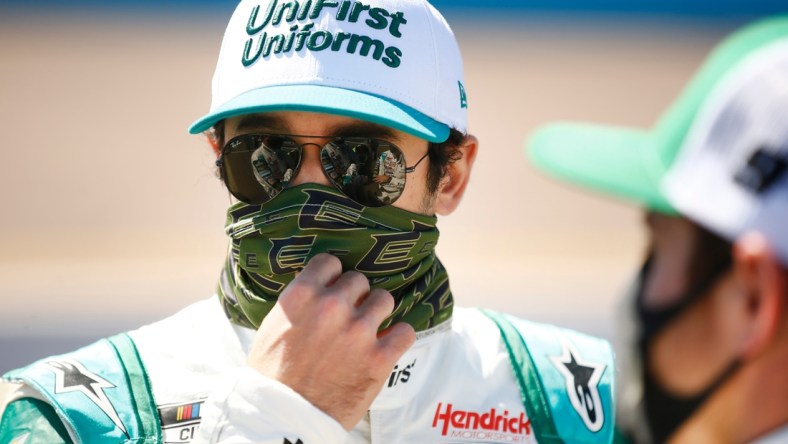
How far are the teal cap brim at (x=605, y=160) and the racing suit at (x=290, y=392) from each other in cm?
86

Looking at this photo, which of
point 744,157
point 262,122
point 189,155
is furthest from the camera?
point 189,155

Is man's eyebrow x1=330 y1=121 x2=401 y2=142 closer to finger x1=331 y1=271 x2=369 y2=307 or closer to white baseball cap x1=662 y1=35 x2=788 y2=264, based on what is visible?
finger x1=331 y1=271 x2=369 y2=307

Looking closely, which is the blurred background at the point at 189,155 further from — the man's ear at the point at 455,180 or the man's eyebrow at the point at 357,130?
the man's eyebrow at the point at 357,130

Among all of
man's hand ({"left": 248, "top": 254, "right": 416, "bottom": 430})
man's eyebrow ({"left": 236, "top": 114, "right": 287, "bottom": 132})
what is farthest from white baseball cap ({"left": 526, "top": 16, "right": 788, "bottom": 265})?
man's eyebrow ({"left": 236, "top": 114, "right": 287, "bottom": 132})

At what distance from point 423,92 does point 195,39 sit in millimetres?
13955

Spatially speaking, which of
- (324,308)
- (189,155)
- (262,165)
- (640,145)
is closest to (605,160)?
(640,145)

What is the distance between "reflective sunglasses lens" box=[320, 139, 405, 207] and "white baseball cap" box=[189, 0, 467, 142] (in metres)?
0.11

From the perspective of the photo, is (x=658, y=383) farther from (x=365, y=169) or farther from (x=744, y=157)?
(x=365, y=169)

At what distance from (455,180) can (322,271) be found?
0.70 m

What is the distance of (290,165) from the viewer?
2.46 meters

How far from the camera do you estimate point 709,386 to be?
148 centimetres

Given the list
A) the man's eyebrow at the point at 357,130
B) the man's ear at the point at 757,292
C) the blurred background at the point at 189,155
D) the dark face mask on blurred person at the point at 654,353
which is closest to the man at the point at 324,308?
the man's eyebrow at the point at 357,130

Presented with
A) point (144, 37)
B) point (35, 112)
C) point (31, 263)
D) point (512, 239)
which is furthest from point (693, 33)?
point (31, 263)

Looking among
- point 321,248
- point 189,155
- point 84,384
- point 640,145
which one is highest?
point 640,145
